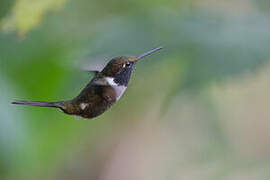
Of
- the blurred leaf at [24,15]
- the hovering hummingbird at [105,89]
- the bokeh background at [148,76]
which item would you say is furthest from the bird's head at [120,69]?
the blurred leaf at [24,15]

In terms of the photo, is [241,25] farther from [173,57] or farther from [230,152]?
[230,152]

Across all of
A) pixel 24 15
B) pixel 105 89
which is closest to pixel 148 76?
pixel 24 15

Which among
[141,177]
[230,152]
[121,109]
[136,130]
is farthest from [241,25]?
[141,177]

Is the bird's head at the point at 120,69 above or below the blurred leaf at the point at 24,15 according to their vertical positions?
below

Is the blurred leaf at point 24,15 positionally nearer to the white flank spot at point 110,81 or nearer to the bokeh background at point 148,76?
the bokeh background at point 148,76

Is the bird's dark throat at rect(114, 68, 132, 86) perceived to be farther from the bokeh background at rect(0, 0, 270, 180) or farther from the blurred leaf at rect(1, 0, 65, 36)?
the blurred leaf at rect(1, 0, 65, 36)

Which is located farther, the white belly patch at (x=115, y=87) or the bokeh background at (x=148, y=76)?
the bokeh background at (x=148, y=76)

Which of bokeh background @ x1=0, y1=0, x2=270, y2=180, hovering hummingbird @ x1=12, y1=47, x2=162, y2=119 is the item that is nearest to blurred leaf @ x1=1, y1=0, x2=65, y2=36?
bokeh background @ x1=0, y1=0, x2=270, y2=180
